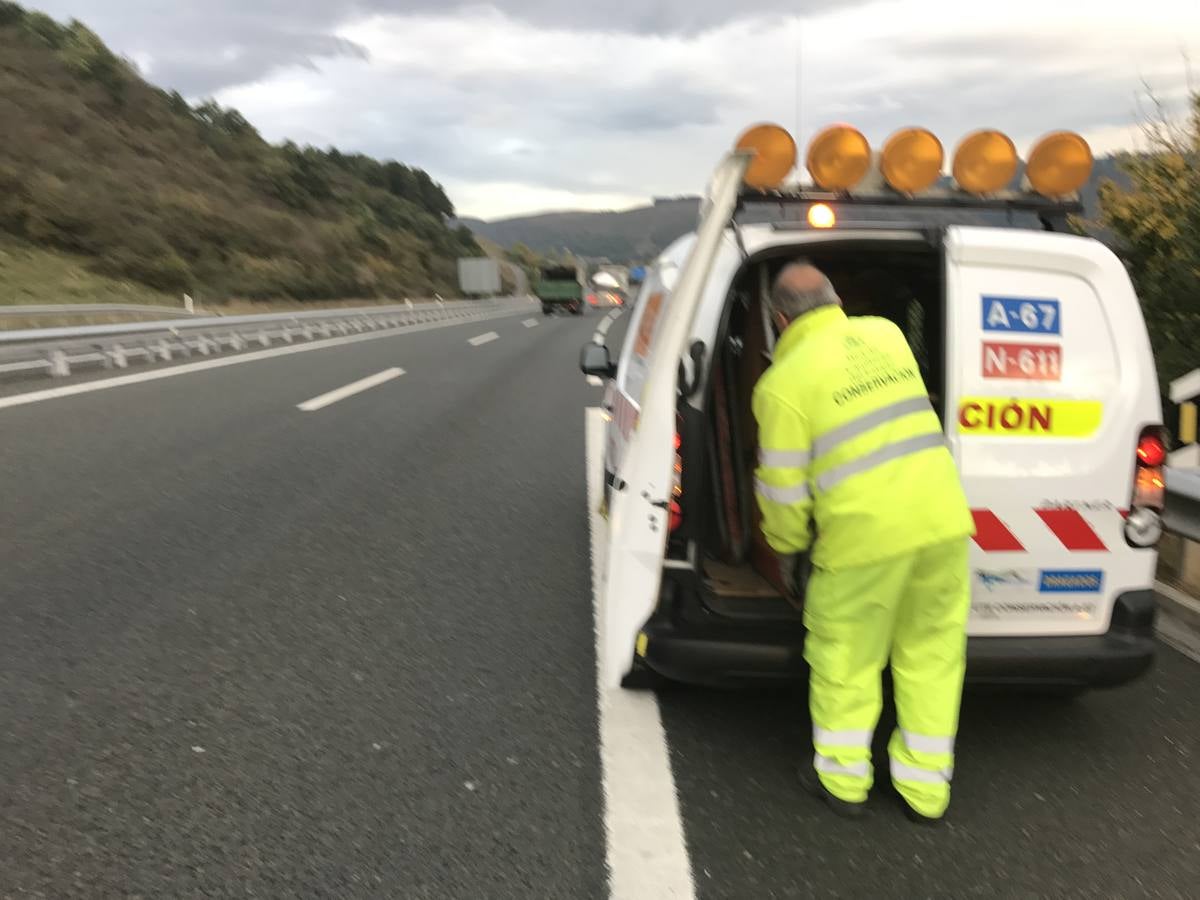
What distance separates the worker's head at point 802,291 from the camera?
117 inches

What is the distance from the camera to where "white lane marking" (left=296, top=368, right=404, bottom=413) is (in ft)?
34.0

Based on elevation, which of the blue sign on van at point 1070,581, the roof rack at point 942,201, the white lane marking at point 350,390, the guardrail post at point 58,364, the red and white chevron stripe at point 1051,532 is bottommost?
the white lane marking at point 350,390

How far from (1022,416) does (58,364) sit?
39.8 ft

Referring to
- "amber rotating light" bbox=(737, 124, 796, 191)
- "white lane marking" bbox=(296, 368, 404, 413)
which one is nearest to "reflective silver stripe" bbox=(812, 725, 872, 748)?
"amber rotating light" bbox=(737, 124, 796, 191)

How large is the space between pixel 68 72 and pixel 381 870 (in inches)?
2101

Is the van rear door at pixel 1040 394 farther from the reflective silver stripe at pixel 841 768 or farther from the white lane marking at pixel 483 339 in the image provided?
the white lane marking at pixel 483 339

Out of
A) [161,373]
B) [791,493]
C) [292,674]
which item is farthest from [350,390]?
[791,493]

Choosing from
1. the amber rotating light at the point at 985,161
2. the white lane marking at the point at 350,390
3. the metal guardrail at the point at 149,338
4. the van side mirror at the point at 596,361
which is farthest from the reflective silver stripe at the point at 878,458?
the metal guardrail at the point at 149,338

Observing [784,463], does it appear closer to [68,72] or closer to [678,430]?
[678,430]

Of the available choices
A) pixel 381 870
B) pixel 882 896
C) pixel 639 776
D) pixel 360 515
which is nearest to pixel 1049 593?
pixel 882 896

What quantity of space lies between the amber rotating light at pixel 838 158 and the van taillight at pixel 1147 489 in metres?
1.27

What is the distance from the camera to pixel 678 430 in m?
3.17

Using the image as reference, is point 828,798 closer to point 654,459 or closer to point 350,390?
point 654,459

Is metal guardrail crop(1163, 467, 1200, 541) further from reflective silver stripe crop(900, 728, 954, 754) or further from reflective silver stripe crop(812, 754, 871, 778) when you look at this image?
reflective silver stripe crop(812, 754, 871, 778)
